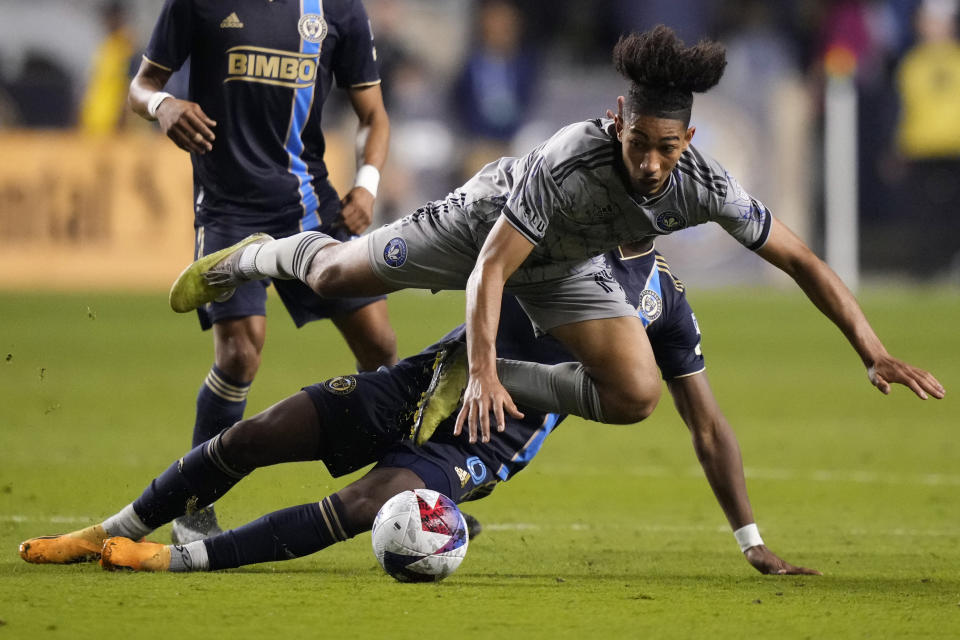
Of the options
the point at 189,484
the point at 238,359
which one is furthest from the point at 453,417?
the point at 238,359

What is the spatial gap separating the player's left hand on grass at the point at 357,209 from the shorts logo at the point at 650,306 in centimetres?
161

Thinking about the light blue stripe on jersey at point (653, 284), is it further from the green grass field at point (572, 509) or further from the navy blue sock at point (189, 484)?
the navy blue sock at point (189, 484)

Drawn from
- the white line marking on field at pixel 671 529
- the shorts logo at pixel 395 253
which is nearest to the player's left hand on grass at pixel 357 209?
the shorts logo at pixel 395 253

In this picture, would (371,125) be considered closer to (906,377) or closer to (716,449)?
(716,449)

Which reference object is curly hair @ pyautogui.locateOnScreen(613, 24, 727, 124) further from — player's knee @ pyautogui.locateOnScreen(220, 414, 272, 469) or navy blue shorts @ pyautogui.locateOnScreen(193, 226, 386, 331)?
navy blue shorts @ pyautogui.locateOnScreen(193, 226, 386, 331)

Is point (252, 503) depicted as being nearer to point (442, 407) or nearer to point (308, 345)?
point (442, 407)

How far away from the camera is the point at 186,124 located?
6.20 m

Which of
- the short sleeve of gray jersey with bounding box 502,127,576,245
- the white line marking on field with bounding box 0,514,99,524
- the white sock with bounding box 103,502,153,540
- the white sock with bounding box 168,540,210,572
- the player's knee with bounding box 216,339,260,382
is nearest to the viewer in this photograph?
the short sleeve of gray jersey with bounding box 502,127,576,245

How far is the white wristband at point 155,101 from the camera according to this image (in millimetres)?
6383

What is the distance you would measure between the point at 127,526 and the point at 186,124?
67.6 inches

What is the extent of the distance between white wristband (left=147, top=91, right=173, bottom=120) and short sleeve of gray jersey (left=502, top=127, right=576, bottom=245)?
185cm

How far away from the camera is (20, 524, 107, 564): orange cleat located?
17.8 feet

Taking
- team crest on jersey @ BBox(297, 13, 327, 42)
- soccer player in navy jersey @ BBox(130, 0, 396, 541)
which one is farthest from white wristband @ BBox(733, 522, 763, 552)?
team crest on jersey @ BBox(297, 13, 327, 42)

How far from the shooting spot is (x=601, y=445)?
9773 mm
